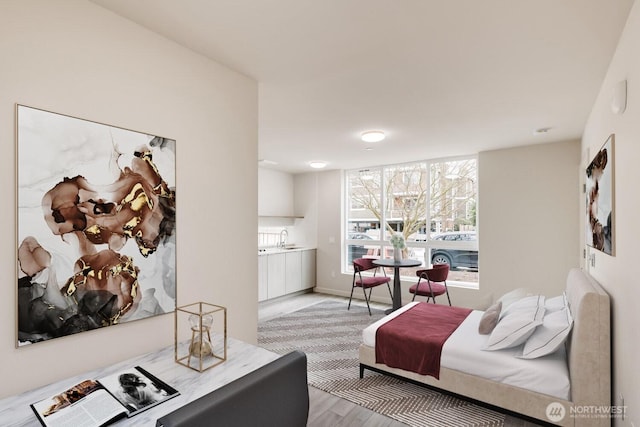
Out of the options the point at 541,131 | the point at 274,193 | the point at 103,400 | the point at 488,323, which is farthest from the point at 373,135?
the point at 103,400

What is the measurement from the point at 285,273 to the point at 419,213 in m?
2.62

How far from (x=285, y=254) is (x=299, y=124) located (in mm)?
3091

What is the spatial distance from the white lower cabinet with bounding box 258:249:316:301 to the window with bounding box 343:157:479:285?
775mm

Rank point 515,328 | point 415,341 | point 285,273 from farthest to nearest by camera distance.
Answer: point 285,273, point 415,341, point 515,328

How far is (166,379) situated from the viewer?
4.80ft

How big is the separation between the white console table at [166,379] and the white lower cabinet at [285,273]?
377 cm

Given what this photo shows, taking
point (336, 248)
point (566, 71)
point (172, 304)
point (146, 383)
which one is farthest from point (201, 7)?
point (336, 248)

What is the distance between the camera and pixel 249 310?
2393 millimetres

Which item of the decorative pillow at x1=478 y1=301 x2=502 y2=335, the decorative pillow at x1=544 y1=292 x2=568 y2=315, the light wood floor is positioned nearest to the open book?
the light wood floor

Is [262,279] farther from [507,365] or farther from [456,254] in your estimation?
[507,365]

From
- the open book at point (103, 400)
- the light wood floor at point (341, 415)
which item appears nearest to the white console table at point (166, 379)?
the open book at point (103, 400)

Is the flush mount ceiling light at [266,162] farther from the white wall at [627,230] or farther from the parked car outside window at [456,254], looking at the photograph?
the white wall at [627,230]

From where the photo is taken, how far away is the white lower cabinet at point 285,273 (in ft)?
18.4

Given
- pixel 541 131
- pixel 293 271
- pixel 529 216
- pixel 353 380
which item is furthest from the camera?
pixel 293 271
